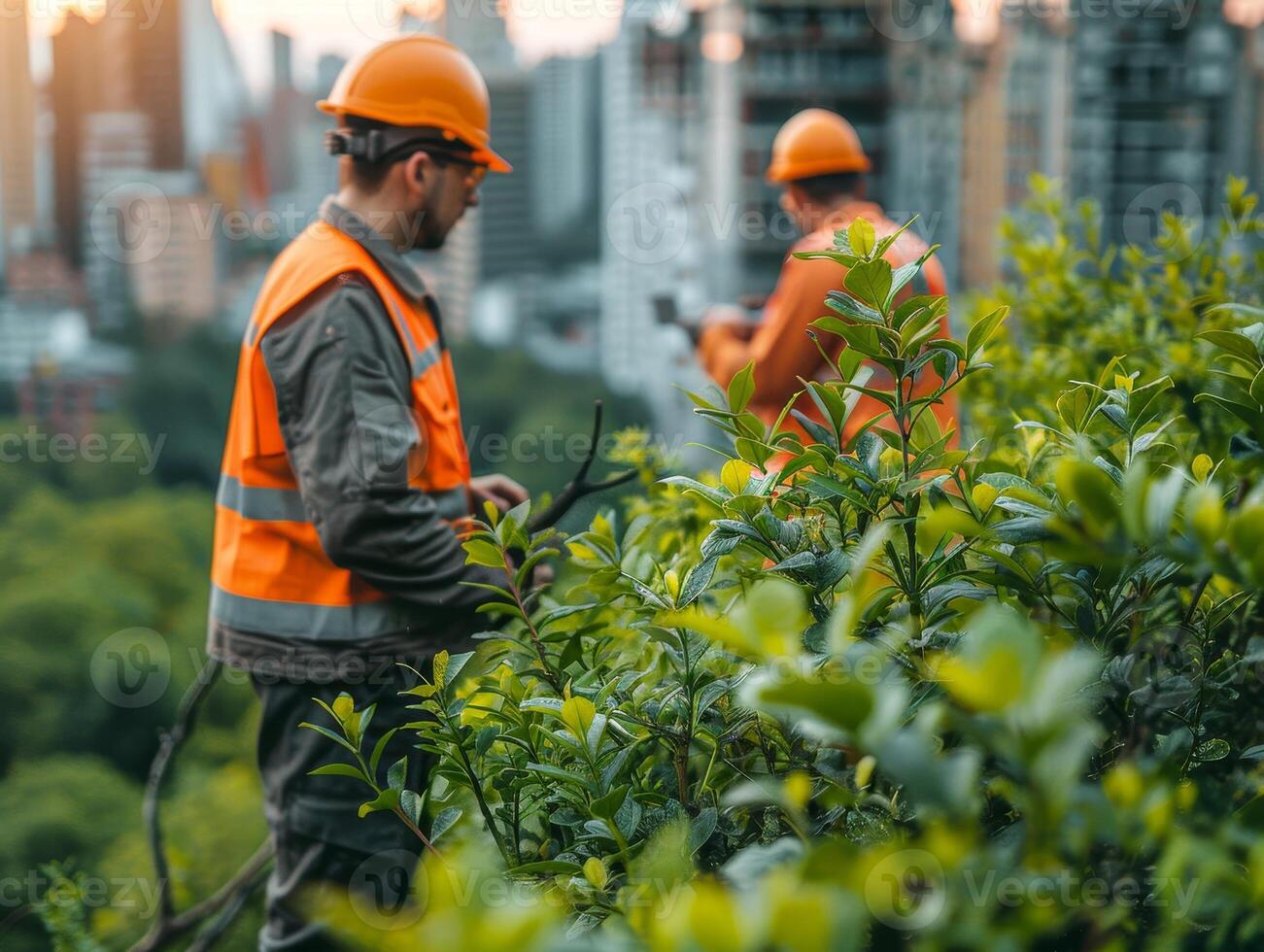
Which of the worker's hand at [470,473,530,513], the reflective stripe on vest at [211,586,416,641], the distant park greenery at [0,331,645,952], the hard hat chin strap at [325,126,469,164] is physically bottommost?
the distant park greenery at [0,331,645,952]

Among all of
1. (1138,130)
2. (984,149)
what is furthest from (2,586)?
(1138,130)

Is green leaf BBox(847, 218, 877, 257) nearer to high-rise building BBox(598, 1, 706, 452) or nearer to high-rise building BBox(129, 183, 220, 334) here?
high-rise building BBox(598, 1, 706, 452)

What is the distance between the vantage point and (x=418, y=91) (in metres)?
3.05

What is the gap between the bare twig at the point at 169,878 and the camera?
11.4 feet

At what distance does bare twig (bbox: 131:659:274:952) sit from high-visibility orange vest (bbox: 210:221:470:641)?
68cm

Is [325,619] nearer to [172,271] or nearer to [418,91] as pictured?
[418,91]

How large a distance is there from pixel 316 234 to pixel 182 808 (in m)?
23.9

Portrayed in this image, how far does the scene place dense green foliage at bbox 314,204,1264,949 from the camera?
927 mm

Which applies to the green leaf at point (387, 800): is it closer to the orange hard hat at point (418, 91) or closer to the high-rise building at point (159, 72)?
the orange hard hat at point (418, 91)

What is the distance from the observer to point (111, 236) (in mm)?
50344

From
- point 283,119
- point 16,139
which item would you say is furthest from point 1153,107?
point 16,139

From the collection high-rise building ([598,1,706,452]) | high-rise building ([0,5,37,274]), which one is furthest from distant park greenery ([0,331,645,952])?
high-rise building ([0,5,37,274])

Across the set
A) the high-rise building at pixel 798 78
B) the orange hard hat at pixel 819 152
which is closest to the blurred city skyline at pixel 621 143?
the high-rise building at pixel 798 78

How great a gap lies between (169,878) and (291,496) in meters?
1.62
